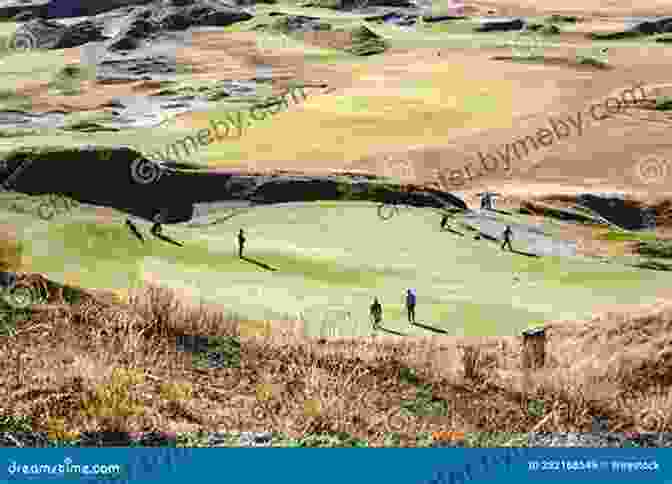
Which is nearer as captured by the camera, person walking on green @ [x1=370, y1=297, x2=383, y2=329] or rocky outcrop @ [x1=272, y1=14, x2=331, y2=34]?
person walking on green @ [x1=370, y1=297, x2=383, y2=329]

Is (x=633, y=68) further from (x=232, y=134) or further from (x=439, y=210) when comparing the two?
(x=439, y=210)

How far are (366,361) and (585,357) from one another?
5.79 m

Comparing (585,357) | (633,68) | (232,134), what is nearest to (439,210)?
(585,357)

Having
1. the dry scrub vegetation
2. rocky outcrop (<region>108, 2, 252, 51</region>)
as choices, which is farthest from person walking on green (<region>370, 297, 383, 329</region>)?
rocky outcrop (<region>108, 2, 252, 51</region>)

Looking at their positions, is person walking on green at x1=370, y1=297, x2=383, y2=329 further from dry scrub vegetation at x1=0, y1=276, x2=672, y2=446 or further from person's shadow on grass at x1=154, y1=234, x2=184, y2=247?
person's shadow on grass at x1=154, y1=234, x2=184, y2=247

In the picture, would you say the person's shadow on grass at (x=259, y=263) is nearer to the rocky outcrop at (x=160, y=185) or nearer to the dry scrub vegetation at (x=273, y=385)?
the rocky outcrop at (x=160, y=185)

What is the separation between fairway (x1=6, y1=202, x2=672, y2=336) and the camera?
2656 centimetres

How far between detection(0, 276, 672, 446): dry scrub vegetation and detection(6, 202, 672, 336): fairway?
30.4 feet

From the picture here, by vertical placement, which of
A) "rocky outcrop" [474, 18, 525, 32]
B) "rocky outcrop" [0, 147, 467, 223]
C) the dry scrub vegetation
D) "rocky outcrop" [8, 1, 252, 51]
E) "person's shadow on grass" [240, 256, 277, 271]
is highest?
the dry scrub vegetation

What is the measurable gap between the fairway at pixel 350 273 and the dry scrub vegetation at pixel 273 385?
927cm

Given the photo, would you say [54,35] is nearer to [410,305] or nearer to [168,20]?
[168,20]

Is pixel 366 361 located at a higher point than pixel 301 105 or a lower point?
higher

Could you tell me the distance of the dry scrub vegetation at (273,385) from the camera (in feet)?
31.3

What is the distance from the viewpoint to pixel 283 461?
8.02 metres
